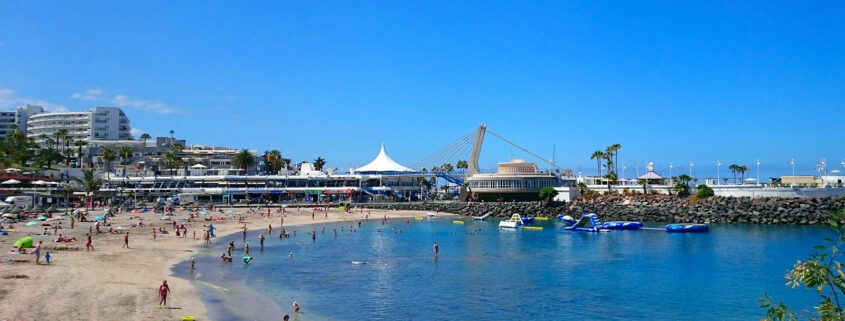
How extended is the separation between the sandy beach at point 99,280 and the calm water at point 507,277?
1.97 m

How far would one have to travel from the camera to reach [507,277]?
40.2 meters

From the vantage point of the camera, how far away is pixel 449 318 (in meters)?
28.8

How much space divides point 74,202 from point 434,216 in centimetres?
6316

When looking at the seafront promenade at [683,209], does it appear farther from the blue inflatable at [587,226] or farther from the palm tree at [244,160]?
the palm tree at [244,160]

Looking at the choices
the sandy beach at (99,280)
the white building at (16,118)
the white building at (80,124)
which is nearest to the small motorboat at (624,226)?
the sandy beach at (99,280)

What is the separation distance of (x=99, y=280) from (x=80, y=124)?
146 metres


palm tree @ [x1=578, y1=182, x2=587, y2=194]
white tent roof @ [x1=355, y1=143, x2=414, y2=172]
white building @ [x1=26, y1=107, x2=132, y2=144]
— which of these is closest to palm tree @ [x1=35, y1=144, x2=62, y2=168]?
white building @ [x1=26, y1=107, x2=132, y2=144]

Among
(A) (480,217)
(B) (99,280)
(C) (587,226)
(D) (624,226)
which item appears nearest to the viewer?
(B) (99,280)

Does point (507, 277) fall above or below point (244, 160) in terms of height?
below

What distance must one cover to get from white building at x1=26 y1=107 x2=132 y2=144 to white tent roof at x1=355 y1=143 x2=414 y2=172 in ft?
250

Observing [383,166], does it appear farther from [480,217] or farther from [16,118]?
[16,118]

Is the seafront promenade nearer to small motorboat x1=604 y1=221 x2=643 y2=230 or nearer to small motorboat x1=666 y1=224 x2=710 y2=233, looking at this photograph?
small motorboat x1=666 y1=224 x2=710 y2=233

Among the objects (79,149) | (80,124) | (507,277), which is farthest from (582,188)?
(80,124)

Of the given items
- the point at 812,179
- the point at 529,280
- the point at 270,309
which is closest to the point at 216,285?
the point at 270,309
